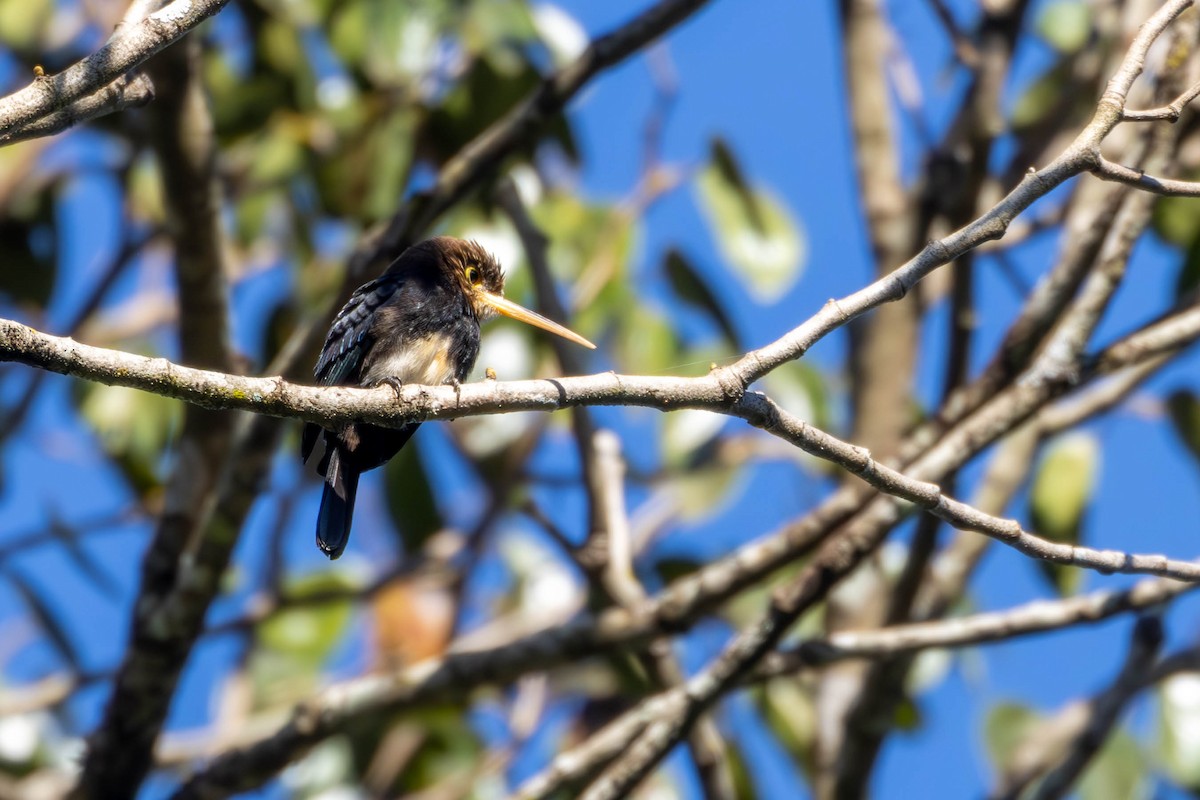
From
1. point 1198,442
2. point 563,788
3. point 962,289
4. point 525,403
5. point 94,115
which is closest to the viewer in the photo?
point 525,403

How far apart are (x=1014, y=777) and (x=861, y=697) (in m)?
0.76

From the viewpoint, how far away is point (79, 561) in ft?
19.2

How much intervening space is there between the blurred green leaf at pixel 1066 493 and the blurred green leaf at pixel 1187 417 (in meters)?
0.42

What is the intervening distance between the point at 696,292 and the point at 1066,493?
164cm

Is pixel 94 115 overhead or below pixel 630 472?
below

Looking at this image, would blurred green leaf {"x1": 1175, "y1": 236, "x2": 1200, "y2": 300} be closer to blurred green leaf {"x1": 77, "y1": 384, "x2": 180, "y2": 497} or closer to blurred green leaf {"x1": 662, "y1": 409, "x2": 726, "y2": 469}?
blurred green leaf {"x1": 662, "y1": 409, "x2": 726, "y2": 469}

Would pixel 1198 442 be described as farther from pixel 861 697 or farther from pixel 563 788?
pixel 563 788

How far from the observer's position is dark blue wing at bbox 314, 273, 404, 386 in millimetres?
4648

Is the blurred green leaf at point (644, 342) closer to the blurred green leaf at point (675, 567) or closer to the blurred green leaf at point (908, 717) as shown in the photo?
the blurred green leaf at point (675, 567)

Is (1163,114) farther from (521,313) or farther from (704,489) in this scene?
(704,489)

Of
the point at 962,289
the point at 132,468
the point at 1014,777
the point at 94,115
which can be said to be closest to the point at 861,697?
the point at 1014,777

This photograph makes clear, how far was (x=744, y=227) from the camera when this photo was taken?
6371 mm

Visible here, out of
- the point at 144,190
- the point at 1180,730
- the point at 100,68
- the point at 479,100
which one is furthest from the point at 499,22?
the point at 1180,730

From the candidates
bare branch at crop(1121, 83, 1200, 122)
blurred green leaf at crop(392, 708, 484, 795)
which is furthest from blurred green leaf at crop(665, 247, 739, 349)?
bare branch at crop(1121, 83, 1200, 122)
